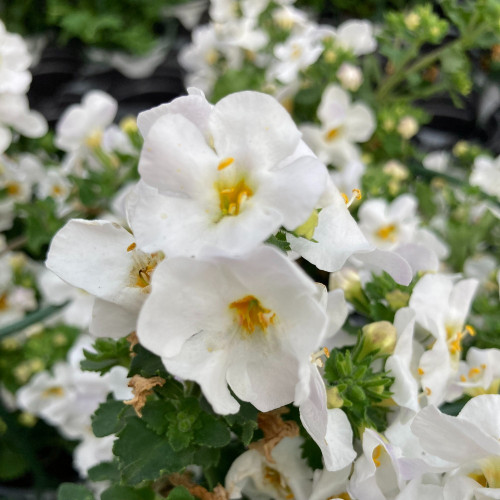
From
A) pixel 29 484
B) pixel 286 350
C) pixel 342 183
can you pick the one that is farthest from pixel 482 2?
pixel 29 484

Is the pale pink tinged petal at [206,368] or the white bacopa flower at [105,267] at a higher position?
the white bacopa flower at [105,267]

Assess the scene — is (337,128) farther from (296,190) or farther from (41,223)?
(296,190)

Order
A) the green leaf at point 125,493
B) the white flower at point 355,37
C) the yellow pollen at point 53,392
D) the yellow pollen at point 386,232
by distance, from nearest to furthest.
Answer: the green leaf at point 125,493 < the yellow pollen at point 386,232 < the yellow pollen at point 53,392 < the white flower at point 355,37

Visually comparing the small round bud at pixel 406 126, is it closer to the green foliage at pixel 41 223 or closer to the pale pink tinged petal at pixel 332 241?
the green foliage at pixel 41 223

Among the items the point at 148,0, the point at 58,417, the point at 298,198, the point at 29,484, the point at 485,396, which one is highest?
the point at 298,198

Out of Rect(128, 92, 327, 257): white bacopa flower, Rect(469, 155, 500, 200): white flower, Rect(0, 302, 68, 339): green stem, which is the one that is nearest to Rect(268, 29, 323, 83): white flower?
Rect(469, 155, 500, 200): white flower

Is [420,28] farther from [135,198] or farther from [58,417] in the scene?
[58,417]

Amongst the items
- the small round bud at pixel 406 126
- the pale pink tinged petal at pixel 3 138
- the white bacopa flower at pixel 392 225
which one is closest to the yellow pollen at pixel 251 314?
the white bacopa flower at pixel 392 225

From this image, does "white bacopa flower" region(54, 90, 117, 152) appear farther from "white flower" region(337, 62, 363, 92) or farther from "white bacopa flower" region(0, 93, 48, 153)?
"white flower" region(337, 62, 363, 92)
